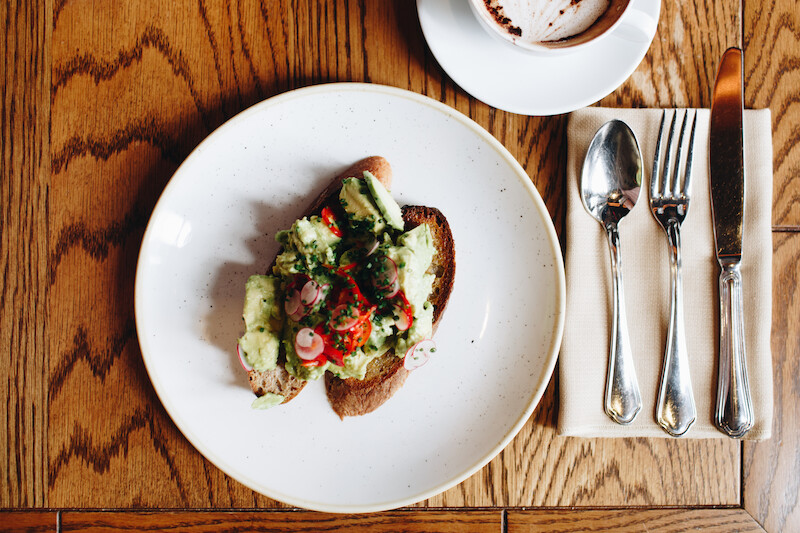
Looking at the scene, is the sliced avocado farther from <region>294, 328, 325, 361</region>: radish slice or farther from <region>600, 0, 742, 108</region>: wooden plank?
<region>600, 0, 742, 108</region>: wooden plank

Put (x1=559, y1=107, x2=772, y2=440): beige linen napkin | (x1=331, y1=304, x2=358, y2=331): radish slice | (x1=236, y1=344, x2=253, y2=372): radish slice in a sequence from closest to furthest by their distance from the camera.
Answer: (x1=331, y1=304, x2=358, y2=331): radish slice, (x1=236, y1=344, x2=253, y2=372): radish slice, (x1=559, y1=107, x2=772, y2=440): beige linen napkin

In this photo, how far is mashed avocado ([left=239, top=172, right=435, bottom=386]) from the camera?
1.16 meters

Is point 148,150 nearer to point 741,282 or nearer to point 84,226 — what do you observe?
point 84,226

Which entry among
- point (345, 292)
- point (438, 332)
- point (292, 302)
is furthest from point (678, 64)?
point (292, 302)

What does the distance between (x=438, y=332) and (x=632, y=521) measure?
71 cm

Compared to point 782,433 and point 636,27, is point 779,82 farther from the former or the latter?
point 782,433

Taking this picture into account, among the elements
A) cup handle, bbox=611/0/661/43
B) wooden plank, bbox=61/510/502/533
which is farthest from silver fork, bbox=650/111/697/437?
wooden plank, bbox=61/510/502/533

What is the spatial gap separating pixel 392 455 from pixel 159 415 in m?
0.59

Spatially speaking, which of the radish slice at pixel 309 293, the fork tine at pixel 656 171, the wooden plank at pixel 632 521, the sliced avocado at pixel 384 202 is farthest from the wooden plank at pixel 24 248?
the fork tine at pixel 656 171

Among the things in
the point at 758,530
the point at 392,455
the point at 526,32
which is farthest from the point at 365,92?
the point at 758,530

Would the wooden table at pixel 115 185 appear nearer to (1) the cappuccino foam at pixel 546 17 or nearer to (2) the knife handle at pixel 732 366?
(1) the cappuccino foam at pixel 546 17

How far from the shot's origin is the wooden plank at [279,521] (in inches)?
54.6

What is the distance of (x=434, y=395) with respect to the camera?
1335 mm

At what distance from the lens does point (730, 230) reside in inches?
53.6
